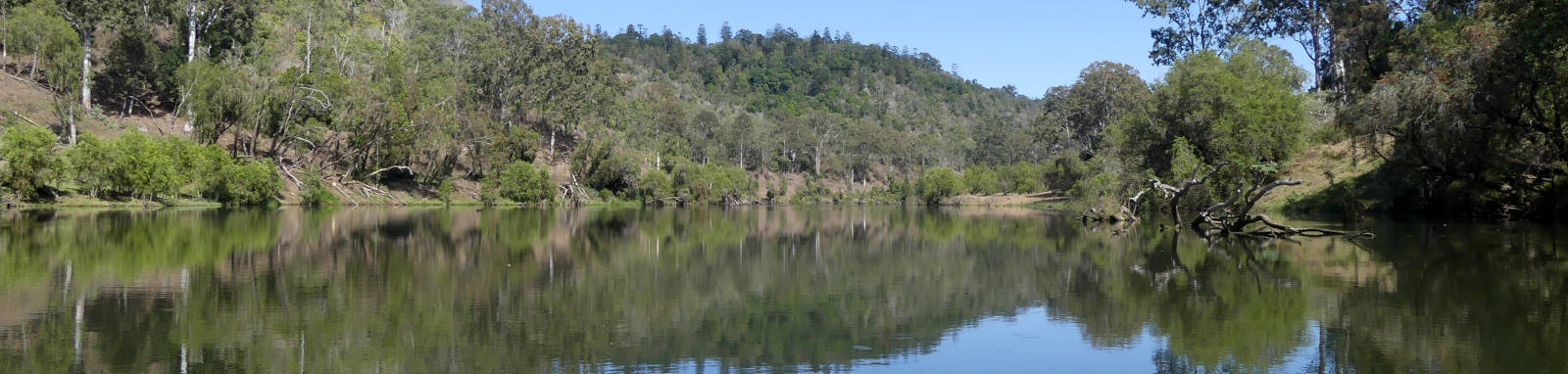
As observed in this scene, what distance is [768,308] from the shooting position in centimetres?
1302

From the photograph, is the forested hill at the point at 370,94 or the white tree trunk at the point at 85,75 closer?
the forested hill at the point at 370,94

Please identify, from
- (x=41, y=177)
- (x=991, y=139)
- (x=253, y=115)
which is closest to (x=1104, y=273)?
(x=41, y=177)

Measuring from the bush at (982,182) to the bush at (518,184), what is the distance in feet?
184

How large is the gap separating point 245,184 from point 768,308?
50.0 meters

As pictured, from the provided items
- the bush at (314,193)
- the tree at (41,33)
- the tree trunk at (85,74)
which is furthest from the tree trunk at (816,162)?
the tree at (41,33)

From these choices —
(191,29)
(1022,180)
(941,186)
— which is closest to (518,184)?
(191,29)

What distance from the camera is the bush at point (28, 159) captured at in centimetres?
3947

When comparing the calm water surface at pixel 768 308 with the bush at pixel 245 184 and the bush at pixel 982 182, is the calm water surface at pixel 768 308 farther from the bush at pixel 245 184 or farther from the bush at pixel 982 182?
the bush at pixel 982 182

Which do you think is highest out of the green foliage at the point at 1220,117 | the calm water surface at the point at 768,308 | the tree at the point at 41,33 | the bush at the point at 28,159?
the tree at the point at 41,33

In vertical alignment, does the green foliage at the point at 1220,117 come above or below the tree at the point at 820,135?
below

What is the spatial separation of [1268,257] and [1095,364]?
13797 millimetres

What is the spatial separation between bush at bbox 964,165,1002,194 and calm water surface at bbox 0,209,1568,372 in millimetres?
86857

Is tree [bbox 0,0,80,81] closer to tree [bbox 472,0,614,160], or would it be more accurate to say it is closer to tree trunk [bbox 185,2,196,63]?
tree trunk [bbox 185,2,196,63]

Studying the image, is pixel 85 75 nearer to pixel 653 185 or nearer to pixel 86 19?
pixel 86 19
